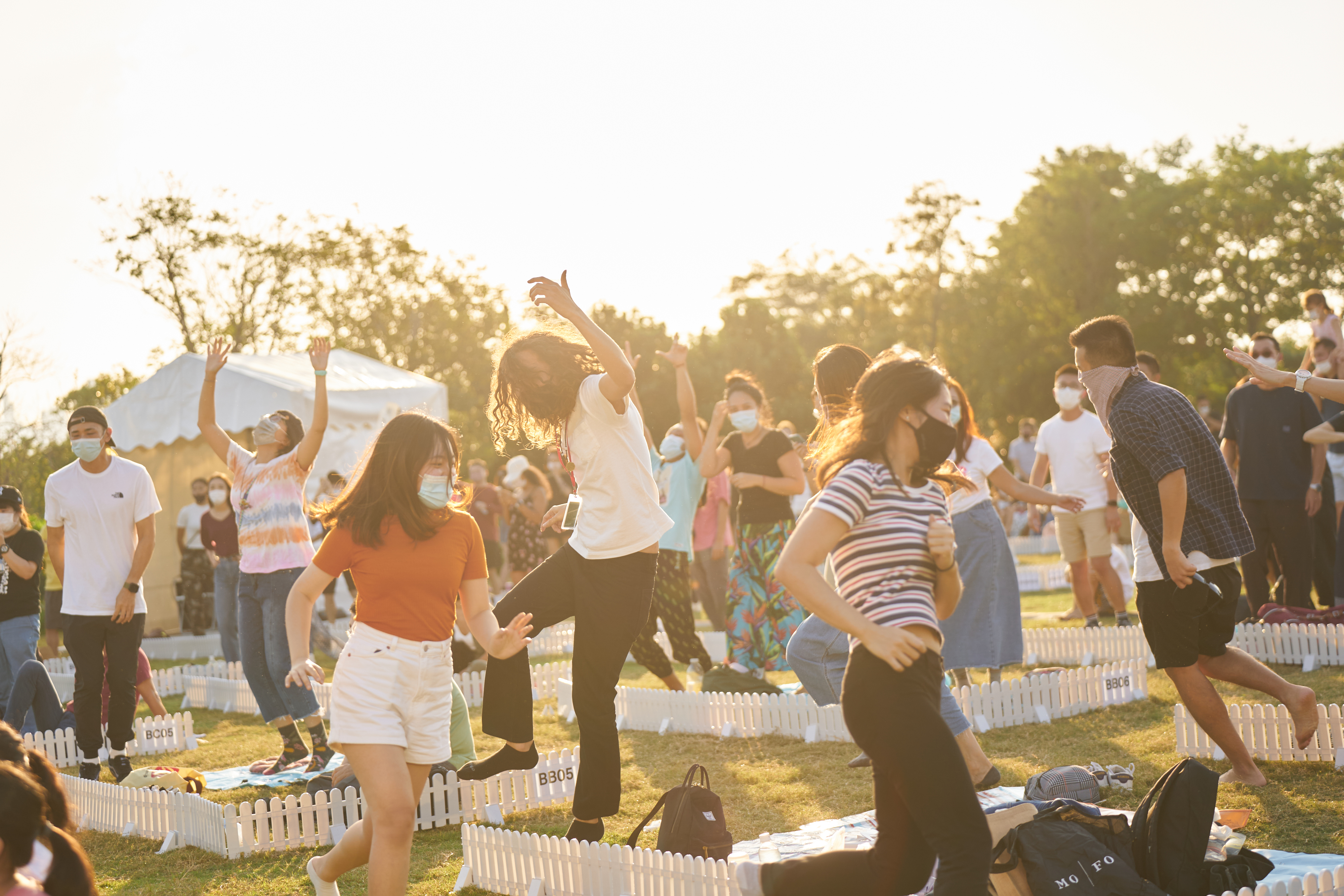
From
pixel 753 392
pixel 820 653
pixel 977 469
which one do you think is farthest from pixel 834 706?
pixel 753 392

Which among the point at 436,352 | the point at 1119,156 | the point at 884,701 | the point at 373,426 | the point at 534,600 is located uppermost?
the point at 1119,156

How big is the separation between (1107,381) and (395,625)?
3.55 meters

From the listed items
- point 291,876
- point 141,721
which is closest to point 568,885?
point 291,876

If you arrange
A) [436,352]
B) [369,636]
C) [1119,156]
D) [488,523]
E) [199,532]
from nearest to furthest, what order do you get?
[369,636] < [199,532] < [488,523] < [436,352] < [1119,156]

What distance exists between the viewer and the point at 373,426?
18.1 metres

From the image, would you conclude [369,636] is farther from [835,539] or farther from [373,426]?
[373,426]

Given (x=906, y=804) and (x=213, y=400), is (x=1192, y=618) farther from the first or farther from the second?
(x=213, y=400)

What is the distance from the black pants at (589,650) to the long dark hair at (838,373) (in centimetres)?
139

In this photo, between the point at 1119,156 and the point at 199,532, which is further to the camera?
the point at 1119,156

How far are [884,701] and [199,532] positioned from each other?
14.9 meters

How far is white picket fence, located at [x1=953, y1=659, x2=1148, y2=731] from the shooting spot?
25.3 feet

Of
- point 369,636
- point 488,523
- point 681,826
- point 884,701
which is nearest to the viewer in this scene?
point 884,701

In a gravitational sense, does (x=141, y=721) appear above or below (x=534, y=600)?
below

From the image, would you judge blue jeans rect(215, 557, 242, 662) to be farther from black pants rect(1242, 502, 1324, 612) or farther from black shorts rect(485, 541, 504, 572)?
black pants rect(1242, 502, 1324, 612)
